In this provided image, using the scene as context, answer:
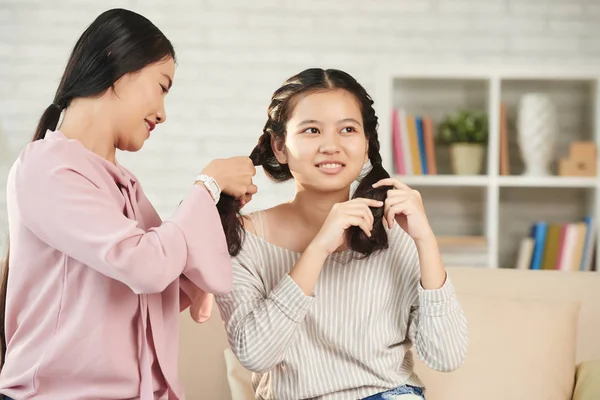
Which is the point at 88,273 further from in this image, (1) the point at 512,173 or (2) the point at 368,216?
(1) the point at 512,173

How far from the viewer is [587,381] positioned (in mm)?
2094

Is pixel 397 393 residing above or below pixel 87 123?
below

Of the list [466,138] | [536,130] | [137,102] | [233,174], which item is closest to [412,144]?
[466,138]

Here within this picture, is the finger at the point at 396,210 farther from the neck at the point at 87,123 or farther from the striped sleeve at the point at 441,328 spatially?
the neck at the point at 87,123

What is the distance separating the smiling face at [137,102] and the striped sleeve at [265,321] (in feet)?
1.31

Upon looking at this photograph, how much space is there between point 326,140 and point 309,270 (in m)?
0.29

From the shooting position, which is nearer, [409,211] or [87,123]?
[87,123]

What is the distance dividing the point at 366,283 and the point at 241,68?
8.09 feet

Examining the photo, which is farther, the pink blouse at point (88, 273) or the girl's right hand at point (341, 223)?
the girl's right hand at point (341, 223)

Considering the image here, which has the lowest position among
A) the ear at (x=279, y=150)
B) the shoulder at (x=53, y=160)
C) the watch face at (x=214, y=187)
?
the watch face at (x=214, y=187)

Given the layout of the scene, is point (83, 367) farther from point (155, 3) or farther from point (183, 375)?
point (155, 3)

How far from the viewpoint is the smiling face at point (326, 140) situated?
5.73ft

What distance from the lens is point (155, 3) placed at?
13.3 ft

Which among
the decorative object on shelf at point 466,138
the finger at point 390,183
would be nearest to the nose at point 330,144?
the finger at point 390,183
